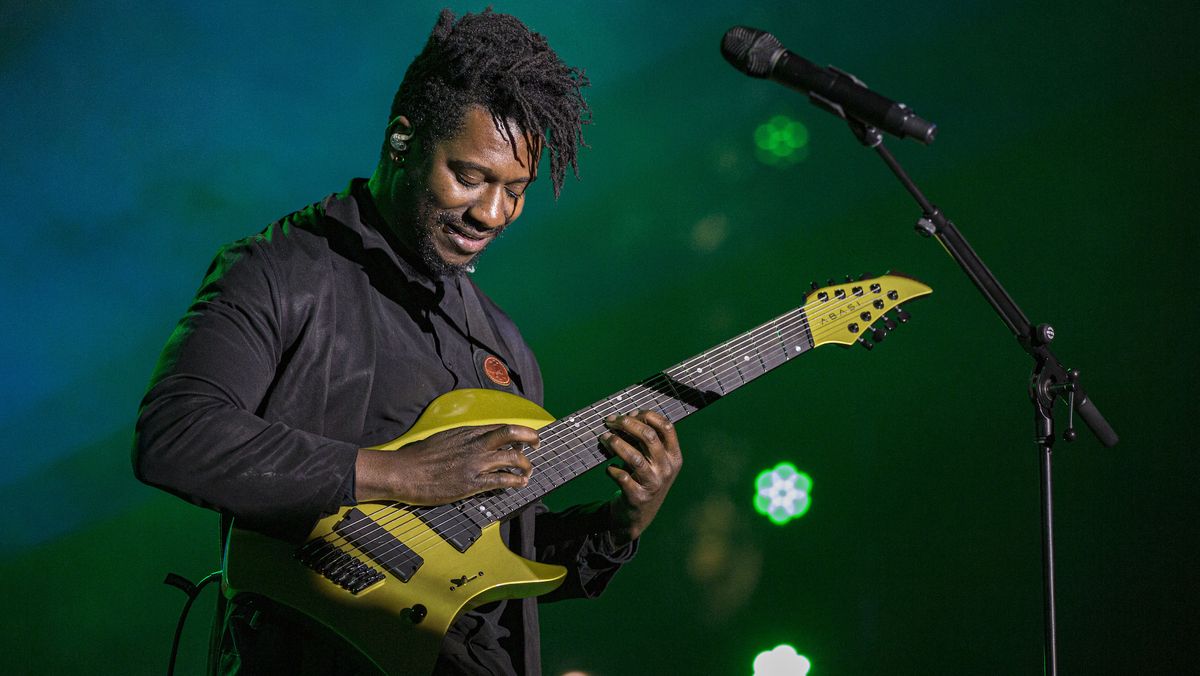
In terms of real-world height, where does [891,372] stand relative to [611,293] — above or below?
below

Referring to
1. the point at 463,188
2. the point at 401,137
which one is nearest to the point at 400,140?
the point at 401,137


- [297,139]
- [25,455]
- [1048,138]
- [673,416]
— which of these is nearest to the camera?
[673,416]

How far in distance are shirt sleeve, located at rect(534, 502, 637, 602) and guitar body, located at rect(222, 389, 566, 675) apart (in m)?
0.48

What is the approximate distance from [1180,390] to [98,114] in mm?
4541

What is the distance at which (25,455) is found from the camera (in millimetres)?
3658

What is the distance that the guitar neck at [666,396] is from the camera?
8.09ft

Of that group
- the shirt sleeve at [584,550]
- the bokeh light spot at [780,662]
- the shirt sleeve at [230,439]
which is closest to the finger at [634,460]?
the shirt sleeve at [584,550]

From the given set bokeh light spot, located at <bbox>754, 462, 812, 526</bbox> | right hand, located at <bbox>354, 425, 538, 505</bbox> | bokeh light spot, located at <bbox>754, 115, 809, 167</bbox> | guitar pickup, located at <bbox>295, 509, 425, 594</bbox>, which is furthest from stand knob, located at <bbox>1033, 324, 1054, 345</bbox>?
bokeh light spot, located at <bbox>754, 115, 809, 167</bbox>

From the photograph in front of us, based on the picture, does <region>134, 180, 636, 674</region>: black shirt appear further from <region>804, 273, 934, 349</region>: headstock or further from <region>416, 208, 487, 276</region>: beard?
<region>804, 273, 934, 349</region>: headstock

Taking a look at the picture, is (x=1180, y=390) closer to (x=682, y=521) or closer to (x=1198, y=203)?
(x=1198, y=203)

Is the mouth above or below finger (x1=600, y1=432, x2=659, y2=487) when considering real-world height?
above

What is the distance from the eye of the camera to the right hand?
2.12 meters

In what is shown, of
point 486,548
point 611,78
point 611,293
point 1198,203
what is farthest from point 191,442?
point 1198,203

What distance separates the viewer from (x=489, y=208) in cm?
252
